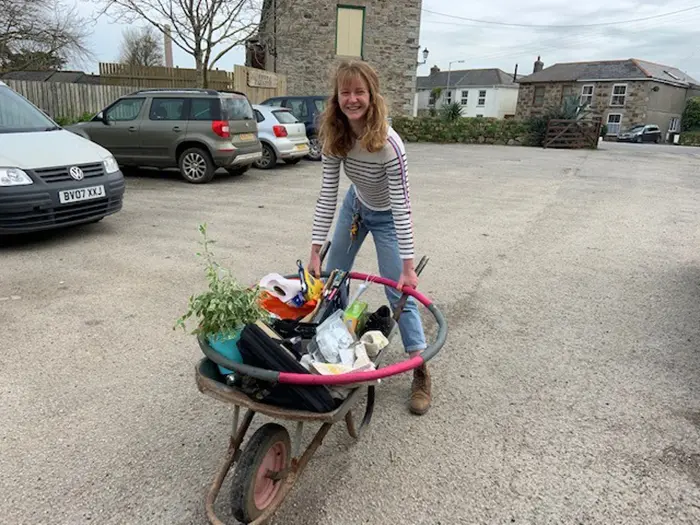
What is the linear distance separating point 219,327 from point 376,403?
1402mm

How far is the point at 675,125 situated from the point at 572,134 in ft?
104

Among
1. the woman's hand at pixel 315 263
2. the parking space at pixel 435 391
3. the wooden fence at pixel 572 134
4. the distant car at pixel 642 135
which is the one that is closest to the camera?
the parking space at pixel 435 391

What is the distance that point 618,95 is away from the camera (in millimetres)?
44750

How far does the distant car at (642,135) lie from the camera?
4053 centimetres

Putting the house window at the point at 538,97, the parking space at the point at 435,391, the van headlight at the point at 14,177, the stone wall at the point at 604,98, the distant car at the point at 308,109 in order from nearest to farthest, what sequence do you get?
the parking space at the point at 435,391
the van headlight at the point at 14,177
the distant car at the point at 308,109
the stone wall at the point at 604,98
the house window at the point at 538,97

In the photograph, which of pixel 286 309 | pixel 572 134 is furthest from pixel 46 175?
pixel 572 134

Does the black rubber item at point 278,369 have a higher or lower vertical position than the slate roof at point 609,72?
lower

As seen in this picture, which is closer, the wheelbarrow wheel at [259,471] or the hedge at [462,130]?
the wheelbarrow wheel at [259,471]

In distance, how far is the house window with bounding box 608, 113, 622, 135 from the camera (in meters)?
45.5

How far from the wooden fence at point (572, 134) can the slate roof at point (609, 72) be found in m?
24.3

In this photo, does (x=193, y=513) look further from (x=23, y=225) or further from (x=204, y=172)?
(x=204, y=172)

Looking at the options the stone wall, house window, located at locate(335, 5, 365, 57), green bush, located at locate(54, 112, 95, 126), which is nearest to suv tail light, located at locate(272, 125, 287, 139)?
green bush, located at locate(54, 112, 95, 126)

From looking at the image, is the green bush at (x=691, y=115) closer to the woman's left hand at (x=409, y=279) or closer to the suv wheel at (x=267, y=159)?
the suv wheel at (x=267, y=159)

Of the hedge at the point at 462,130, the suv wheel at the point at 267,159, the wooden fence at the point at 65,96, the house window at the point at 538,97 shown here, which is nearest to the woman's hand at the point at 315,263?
the suv wheel at the point at 267,159
